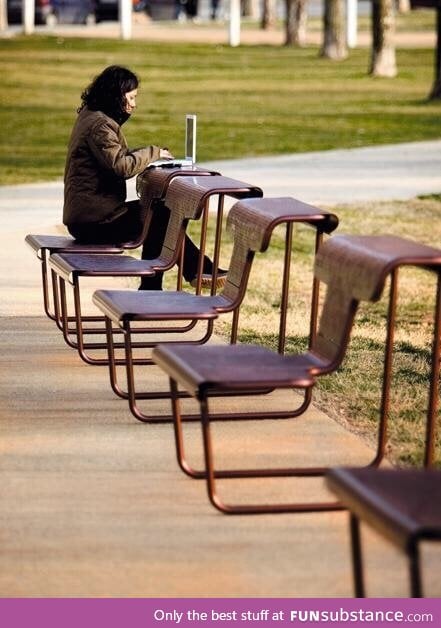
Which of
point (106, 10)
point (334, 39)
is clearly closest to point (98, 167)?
point (334, 39)

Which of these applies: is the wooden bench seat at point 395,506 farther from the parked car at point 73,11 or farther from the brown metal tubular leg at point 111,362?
the parked car at point 73,11

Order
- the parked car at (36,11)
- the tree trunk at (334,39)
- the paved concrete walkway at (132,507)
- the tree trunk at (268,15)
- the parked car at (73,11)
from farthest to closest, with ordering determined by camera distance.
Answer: the parked car at (73,11) → the parked car at (36,11) → the tree trunk at (268,15) → the tree trunk at (334,39) → the paved concrete walkway at (132,507)

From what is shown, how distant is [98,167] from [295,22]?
40.8 m

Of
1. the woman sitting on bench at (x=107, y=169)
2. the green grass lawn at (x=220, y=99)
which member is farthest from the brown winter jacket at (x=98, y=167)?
the green grass lawn at (x=220, y=99)

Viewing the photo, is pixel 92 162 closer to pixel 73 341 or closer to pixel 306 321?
pixel 73 341

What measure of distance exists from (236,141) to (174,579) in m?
17.4

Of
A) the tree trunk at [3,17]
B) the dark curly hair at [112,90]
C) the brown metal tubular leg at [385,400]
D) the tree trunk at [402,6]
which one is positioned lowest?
the tree trunk at [402,6]

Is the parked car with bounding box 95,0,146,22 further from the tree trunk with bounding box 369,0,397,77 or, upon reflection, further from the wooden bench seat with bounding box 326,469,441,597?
the wooden bench seat with bounding box 326,469,441,597

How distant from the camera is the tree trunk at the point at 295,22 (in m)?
49.0

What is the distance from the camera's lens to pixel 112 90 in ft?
30.0

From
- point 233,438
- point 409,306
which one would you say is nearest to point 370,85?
point 409,306

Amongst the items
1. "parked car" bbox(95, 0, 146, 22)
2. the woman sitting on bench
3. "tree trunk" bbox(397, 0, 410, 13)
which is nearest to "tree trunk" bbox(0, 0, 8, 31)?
"parked car" bbox(95, 0, 146, 22)

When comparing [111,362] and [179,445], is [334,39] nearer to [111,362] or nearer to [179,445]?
[111,362]

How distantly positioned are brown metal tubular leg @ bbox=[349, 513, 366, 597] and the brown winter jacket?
15.7 feet
